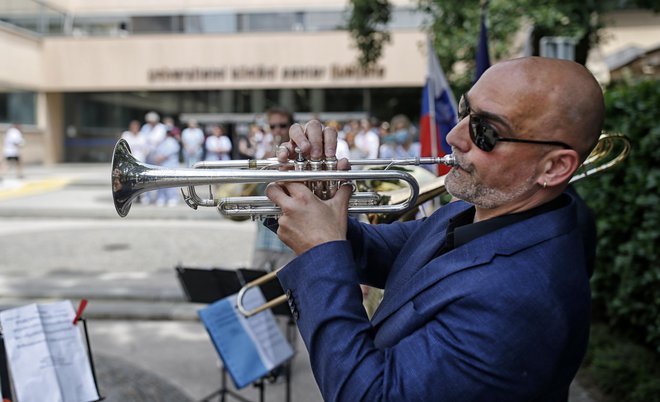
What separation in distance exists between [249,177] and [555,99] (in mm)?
765

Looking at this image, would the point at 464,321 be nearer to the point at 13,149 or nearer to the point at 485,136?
the point at 485,136

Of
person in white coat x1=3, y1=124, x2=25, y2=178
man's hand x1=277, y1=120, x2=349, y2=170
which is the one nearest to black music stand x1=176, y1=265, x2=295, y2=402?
man's hand x1=277, y1=120, x2=349, y2=170

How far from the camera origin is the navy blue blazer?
4.01ft

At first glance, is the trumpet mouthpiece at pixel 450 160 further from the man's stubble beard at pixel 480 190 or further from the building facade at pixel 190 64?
the building facade at pixel 190 64

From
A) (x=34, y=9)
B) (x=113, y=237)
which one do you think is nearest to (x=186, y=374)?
(x=113, y=237)

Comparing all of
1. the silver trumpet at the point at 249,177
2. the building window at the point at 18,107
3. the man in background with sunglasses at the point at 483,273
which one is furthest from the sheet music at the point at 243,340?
the building window at the point at 18,107

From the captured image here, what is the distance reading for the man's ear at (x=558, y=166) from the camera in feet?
4.51

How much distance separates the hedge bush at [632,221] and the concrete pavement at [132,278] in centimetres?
73

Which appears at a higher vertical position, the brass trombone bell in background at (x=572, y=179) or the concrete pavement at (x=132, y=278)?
the brass trombone bell in background at (x=572, y=179)

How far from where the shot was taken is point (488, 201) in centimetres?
144

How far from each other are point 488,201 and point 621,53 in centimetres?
1024

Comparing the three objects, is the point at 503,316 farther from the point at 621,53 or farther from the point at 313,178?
the point at 621,53

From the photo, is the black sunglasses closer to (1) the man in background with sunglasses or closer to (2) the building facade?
(1) the man in background with sunglasses

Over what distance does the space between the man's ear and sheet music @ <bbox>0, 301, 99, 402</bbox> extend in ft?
5.45
